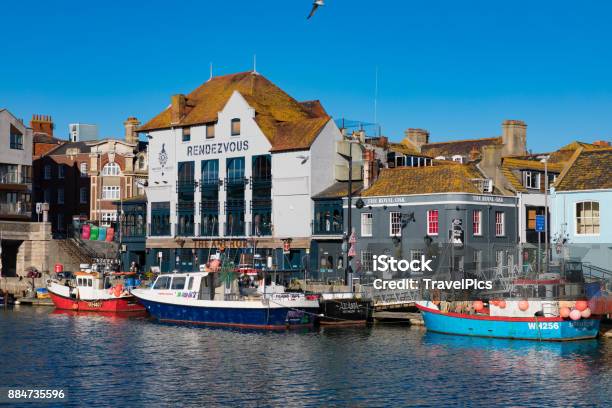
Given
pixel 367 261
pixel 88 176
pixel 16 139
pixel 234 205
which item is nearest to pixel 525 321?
pixel 367 261

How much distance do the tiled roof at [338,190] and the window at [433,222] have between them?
797 cm

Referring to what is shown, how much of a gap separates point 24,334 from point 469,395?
31.3m

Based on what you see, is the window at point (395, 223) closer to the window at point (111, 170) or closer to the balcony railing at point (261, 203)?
the balcony railing at point (261, 203)

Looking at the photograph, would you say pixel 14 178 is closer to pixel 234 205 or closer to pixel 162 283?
pixel 234 205

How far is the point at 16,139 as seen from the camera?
105000mm

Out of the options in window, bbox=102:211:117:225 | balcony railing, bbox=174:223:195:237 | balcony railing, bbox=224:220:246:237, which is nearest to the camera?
balcony railing, bbox=224:220:246:237

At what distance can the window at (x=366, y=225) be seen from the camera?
77.4 m

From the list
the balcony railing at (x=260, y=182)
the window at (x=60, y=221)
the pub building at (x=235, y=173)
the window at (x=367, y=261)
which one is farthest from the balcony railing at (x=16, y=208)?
the window at (x=367, y=261)

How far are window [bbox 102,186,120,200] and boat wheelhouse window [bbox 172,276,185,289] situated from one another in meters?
46.6

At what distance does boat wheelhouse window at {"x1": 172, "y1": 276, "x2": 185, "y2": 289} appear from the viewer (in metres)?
65.8

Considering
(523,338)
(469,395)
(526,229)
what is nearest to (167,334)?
(523,338)

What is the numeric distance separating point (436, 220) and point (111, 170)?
50.4 meters

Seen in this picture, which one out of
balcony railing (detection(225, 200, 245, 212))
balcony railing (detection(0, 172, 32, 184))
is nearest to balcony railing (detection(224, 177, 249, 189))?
balcony railing (detection(225, 200, 245, 212))

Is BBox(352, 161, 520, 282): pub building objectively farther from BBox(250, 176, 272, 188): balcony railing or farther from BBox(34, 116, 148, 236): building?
BBox(34, 116, 148, 236): building
